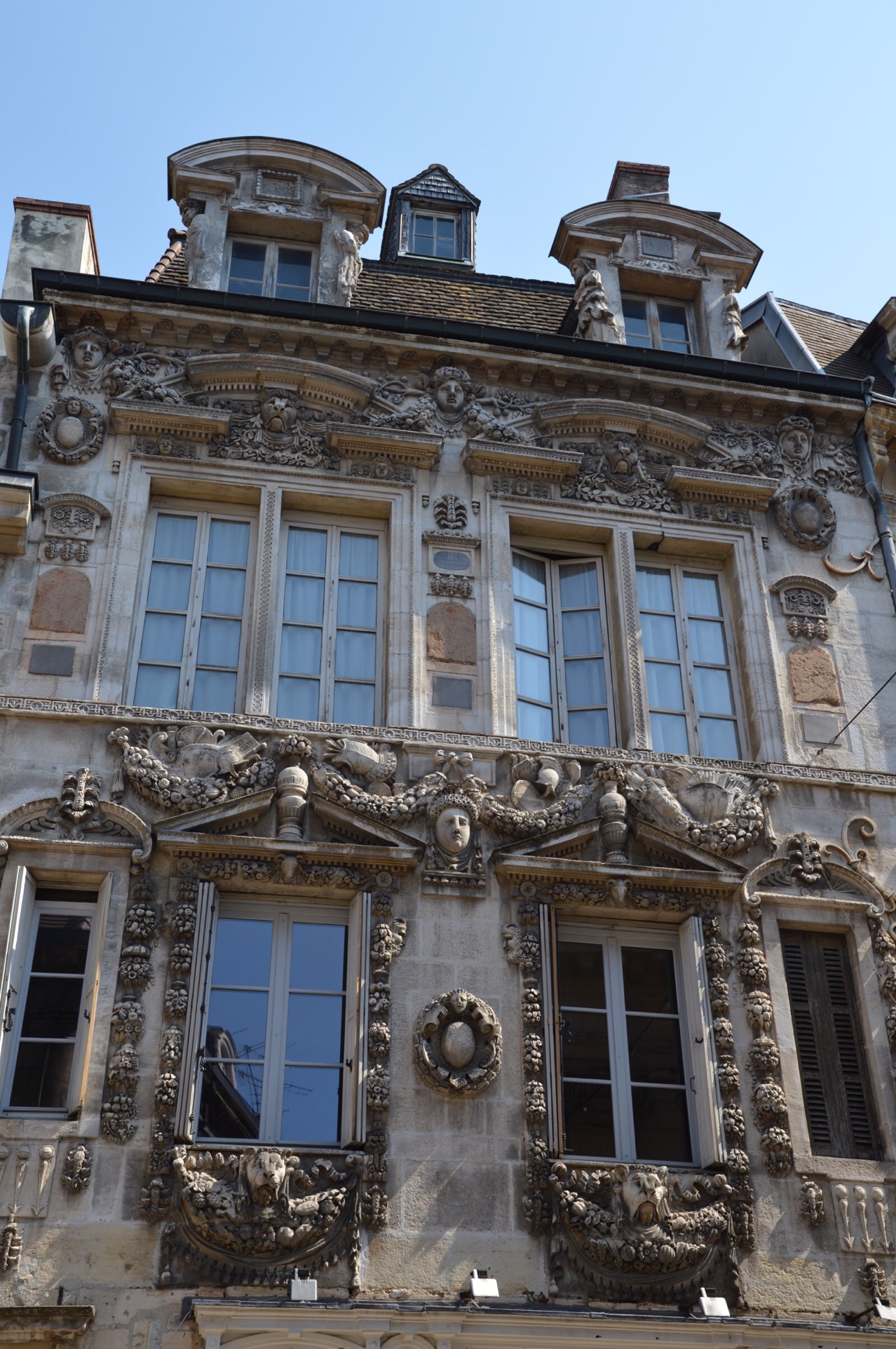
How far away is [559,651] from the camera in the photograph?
12.2 meters

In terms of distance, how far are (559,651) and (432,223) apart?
27.3 ft

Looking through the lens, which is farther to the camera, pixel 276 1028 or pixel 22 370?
pixel 22 370

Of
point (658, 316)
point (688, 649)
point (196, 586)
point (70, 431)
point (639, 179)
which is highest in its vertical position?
point (639, 179)

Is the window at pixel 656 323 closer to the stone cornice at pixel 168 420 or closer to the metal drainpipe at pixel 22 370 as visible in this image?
the stone cornice at pixel 168 420

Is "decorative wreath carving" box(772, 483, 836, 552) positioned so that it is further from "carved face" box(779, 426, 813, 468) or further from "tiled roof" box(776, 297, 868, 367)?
"tiled roof" box(776, 297, 868, 367)

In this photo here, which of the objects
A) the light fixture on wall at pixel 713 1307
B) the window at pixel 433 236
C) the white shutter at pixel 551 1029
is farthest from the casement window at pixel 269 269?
the light fixture on wall at pixel 713 1307

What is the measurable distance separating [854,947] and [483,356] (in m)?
5.53

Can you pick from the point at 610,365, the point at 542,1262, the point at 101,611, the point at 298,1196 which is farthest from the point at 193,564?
the point at 542,1262

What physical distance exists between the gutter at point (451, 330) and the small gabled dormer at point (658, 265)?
1.00m

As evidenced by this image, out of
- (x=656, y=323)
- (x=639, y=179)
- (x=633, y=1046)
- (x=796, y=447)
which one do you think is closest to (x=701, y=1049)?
(x=633, y=1046)

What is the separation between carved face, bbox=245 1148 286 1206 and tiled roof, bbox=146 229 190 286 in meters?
7.82

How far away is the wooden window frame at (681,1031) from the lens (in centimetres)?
995

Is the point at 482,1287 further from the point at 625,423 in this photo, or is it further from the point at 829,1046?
the point at 625,423

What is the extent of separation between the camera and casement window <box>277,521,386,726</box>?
11539 mm
